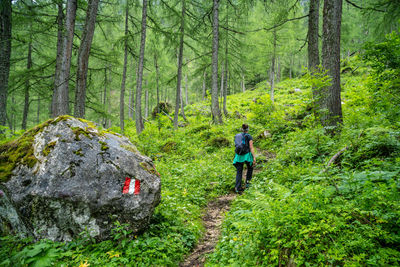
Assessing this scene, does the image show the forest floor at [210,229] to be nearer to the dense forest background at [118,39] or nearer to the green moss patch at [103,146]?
the green moss patch at [103,146]

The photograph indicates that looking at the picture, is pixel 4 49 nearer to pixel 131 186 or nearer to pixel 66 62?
pixel 66 62

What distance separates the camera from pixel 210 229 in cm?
447

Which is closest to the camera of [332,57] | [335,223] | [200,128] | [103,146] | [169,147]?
[335,223]

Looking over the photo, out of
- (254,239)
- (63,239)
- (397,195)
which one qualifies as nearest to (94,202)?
(63,239)

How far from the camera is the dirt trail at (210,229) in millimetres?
3477

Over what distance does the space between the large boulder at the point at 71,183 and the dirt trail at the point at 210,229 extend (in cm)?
101

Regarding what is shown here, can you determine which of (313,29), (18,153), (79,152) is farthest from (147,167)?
A: (313,29)

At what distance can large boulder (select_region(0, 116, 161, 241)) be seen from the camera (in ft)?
10.6

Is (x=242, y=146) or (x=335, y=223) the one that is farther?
(x=242, y=146)

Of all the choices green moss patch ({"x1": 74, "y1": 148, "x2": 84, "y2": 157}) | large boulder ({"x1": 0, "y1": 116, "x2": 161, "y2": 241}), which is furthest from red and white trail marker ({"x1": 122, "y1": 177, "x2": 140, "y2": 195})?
green moss patch ({"x1": 74, "y1": 148, "x2": 84, "y2": 157})

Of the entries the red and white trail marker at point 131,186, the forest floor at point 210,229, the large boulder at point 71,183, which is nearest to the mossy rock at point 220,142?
the forest floor at point 210,229

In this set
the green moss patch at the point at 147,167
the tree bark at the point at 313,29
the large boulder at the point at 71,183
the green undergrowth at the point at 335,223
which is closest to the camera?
the green undergrowth at the point at 335,223

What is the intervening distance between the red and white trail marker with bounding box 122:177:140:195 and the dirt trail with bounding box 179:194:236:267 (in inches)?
55.7

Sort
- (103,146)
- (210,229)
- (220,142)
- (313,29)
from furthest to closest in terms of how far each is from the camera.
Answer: (220,142), (313,29), (210,229), (103,146)
